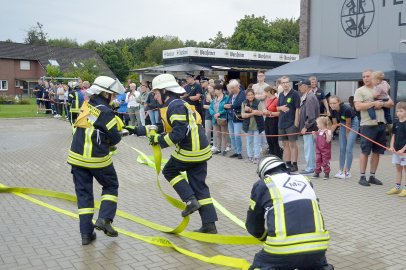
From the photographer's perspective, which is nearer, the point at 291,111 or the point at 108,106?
the point at 108,106

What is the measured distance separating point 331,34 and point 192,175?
14.7 meters

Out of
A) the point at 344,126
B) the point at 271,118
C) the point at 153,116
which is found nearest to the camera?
the point at 344,126

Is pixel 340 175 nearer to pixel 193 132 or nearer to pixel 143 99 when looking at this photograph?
pixel 193 132

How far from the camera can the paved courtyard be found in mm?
5117

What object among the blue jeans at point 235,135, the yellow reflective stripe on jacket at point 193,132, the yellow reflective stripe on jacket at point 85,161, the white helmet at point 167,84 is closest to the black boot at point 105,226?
the yellow reflective stripe on jacket at point 85,161

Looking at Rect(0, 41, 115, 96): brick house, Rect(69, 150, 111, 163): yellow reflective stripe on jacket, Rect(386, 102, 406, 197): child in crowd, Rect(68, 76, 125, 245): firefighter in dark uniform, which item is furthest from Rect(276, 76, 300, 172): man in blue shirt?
Rect(0, 41, 115, 96): brick house

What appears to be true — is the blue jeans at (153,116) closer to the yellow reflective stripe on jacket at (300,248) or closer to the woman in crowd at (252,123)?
the woman in crowd at (252,123)

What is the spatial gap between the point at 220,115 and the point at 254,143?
145 centimetres

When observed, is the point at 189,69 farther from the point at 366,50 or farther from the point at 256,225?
the point at 256,225

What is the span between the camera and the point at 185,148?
5836mm

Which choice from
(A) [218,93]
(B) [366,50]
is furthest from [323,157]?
(B) [366,50]

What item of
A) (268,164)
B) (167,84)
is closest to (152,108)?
(167,84)

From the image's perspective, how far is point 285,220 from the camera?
139 inches

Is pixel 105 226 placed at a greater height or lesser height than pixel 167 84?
lesser
